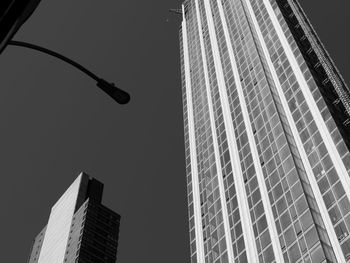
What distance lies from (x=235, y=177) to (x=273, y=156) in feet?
26.9

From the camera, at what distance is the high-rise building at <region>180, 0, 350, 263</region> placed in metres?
62.1

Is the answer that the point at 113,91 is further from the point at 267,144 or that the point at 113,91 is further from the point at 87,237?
the point at 87,237

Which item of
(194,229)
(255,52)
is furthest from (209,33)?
(194,229)

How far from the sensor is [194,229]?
86.2 metres

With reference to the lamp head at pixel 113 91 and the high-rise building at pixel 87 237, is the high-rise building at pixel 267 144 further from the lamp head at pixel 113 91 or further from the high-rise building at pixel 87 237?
the high-rise building at pixel 87 237

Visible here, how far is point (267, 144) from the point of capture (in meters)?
79.5

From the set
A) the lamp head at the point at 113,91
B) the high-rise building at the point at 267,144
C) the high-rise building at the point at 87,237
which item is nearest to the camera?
the lamp head at the point at 113,91

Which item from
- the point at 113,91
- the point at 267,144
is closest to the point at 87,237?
the point at 267,144

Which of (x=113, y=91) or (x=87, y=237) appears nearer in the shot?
(x=113, y=91)

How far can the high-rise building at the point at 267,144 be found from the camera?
204 ft

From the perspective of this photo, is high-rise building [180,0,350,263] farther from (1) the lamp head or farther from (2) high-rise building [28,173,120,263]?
(2) high-rise building [28,173,120,263]

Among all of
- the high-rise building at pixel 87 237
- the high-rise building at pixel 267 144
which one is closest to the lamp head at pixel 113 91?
the high-rise building at pixel 267 144

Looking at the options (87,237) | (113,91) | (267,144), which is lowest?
(113,91)

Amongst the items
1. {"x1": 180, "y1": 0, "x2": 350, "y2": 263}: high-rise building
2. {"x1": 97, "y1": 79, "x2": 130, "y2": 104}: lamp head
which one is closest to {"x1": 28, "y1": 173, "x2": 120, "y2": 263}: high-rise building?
{"x1": 180, "y1": 0, "x2": 350, "y2": 263}: high-rise building
